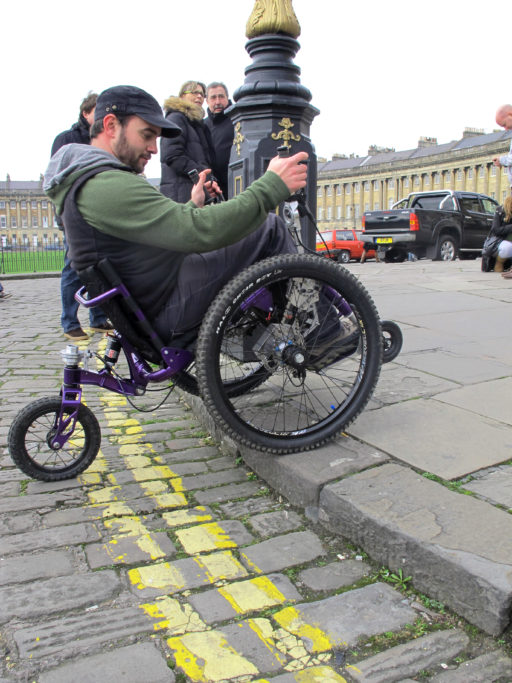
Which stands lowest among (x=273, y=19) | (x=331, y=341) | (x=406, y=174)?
(x=331, y=341)

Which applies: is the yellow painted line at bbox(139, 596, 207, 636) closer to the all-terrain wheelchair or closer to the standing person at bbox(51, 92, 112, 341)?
the all-terrain wheelchair

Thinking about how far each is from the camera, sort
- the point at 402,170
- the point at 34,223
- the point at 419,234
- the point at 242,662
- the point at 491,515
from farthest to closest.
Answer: the point at 34,223 → the point at 402,170 → the point at 419,234 → the point at 491,515 → the point at 242,662

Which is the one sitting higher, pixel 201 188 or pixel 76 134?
pixel 76 134

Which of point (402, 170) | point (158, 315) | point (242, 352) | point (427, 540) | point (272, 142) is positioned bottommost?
point (427, 540)

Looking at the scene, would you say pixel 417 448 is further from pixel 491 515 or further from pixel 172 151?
pixel 172 151

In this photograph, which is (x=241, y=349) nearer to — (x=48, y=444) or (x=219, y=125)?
(x=48, y=444)

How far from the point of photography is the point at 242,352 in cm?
270

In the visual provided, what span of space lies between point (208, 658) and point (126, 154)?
6.38 ft

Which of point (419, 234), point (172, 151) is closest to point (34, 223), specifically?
point (419, 234)

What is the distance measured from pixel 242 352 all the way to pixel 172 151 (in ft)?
10.6

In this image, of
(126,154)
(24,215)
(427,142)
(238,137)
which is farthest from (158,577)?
(24,215)

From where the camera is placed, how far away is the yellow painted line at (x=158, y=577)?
1.91m

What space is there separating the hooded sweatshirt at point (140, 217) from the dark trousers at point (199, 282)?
0.18 feet

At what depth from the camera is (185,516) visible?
7.83 feet
